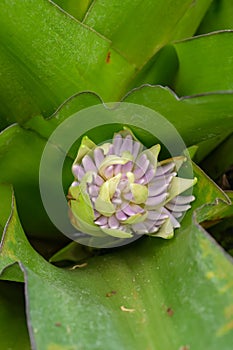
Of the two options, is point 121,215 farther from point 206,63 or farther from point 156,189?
point 206,63

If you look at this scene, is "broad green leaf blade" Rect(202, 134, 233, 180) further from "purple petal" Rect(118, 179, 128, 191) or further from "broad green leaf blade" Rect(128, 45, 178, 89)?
"purple petal" Rect(118, 179, 128, 191)

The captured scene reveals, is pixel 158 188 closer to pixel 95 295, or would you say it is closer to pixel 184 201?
pixel 184 201

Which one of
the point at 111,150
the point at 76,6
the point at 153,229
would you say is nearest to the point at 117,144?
the point at 111,150

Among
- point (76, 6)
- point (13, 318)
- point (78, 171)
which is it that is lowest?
point (13, 318)

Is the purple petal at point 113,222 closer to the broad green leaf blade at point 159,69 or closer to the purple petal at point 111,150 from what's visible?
the purple petal at point 111,150

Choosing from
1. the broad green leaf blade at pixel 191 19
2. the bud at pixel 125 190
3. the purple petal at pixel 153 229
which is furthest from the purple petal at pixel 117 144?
the broad green leaf blade at pixel 191 19

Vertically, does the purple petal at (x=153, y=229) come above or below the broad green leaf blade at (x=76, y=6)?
below
